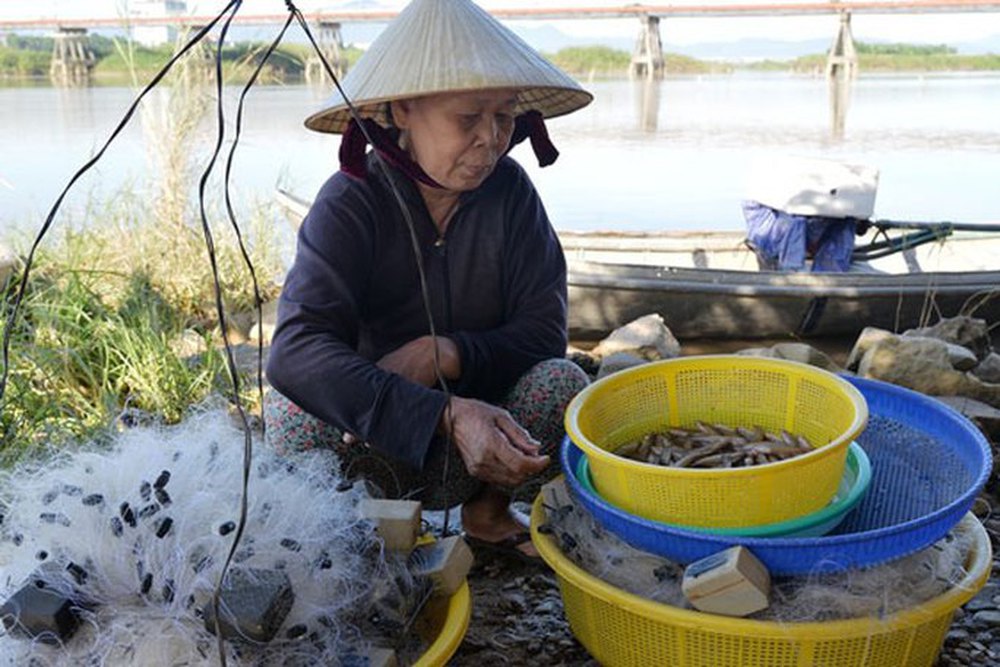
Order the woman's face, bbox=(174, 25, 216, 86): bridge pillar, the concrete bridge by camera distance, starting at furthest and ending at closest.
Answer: the concrete bridge
bbox=(174, 25, 216, 86): bridge pillar
the woman's face

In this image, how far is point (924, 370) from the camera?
3.62 metres

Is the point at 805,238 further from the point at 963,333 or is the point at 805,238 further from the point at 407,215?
the point at 407,215

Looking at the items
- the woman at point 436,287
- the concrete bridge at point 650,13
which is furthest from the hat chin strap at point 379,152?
the concrete bridge at point 650,13

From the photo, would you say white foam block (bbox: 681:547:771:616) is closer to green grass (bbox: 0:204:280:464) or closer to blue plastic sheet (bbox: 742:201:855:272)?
green grass (bbox: 0:204:280:464)

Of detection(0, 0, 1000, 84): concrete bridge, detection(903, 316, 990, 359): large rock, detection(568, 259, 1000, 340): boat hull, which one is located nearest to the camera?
detection(903, 316, 990, 359): large rock

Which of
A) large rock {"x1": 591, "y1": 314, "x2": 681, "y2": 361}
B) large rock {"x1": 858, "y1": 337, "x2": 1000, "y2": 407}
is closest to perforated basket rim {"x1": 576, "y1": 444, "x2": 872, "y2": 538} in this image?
large rock {"x1": 858, "y1": 337, "x2": 1000, "y2": 407}

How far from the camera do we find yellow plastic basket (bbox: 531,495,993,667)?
63.6 inches

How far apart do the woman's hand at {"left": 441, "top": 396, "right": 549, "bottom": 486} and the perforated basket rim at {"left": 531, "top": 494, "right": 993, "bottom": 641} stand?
24 centimetres

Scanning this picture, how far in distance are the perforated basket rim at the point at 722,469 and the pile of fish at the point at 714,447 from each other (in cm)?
8

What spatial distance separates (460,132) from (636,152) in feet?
45.0

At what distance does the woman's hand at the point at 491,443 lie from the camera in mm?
1934

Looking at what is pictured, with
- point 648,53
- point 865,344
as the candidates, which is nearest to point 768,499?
point 865,344

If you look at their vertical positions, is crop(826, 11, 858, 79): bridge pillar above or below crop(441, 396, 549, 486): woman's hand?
below

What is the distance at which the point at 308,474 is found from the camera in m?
1.85
